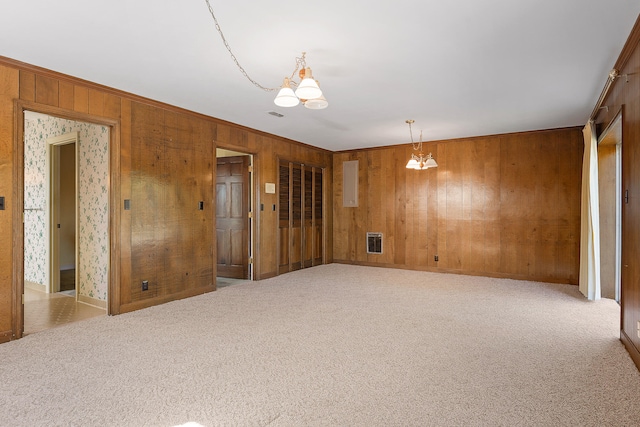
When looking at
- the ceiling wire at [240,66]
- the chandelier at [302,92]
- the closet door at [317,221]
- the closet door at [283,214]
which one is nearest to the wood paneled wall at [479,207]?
the closet door at [317,221]

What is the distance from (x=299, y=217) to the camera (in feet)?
24.0

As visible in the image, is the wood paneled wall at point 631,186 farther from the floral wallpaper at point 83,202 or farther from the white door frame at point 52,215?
the white door frame at point 52,215

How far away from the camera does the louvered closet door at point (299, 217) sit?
6.89 m

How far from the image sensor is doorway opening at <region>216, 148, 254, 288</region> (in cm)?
631

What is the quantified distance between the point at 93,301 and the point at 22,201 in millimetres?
1687

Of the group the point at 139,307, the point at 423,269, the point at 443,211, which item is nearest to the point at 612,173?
the point at 443,211

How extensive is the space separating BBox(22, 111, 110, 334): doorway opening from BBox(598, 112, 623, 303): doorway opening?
623 centimetres

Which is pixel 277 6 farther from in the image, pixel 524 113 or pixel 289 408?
pixel 524 113

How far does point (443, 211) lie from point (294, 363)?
16.3 feet

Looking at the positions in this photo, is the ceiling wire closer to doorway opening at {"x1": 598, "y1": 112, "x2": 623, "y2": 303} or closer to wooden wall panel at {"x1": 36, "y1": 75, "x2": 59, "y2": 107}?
wooden wall panel at {"x1": 36, "y1": 75, "x2": 59, "y2": 107}

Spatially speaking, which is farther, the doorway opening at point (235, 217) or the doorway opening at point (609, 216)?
the doorway opening at point (235, 217)

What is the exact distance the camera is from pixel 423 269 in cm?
718

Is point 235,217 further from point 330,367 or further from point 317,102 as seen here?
point 330,367

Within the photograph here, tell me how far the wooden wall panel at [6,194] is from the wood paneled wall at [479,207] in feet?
19.1
